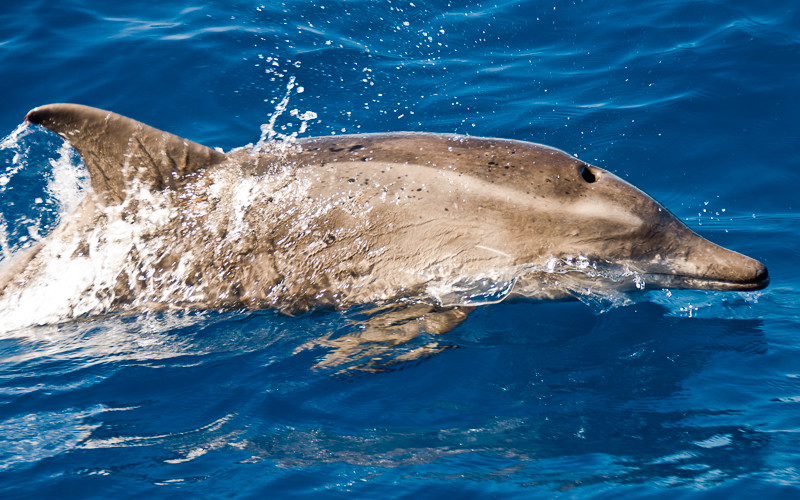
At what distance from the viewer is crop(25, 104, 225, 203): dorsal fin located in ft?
20.2

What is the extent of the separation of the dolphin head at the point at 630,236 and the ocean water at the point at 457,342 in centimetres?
63

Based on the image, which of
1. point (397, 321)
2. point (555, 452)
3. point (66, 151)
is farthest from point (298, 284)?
point (66, 151)

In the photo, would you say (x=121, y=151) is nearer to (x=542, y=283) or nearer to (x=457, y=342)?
(x=457, y=342)

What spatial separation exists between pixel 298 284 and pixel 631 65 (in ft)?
24.1

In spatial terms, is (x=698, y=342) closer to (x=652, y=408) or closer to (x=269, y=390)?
(x=652, y=408)

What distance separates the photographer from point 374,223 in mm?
5871

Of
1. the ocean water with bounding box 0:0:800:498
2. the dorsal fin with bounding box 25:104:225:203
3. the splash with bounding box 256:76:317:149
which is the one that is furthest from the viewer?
the splash with bounding box 256:76:317:149

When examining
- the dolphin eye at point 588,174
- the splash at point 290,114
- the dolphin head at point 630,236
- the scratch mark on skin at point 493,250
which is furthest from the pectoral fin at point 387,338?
the splash at point 290,114

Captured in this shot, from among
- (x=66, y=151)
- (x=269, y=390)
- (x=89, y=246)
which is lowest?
(x=269, y=390)

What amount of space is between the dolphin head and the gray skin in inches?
0.4

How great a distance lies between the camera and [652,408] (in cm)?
527

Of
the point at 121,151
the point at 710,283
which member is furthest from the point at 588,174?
the point at 121,151

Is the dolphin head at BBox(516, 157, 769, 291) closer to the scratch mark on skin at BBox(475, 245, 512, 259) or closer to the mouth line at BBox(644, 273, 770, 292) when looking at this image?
the mouth line at BBox(644, 273, 770, 292)

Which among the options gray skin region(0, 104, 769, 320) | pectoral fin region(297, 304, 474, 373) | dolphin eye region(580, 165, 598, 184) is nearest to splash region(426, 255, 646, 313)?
gray skin region(0, 104, 769, 320)
